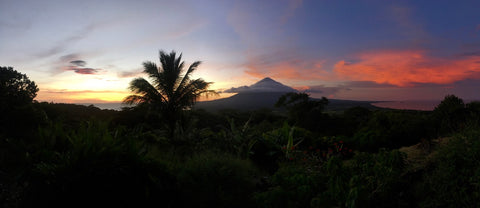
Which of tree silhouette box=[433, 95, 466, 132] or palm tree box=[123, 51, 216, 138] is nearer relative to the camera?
Answer: tree silhouette box=[433, 95, 466, 132]

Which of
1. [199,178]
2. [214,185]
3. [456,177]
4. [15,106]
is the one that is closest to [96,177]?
Answer: [199,178]

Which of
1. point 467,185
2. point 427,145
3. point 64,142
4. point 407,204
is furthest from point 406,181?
point 64,142

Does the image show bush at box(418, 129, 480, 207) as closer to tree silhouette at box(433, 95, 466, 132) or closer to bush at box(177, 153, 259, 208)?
bush at box(177, 153, 259, 208)

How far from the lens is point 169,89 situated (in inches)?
532

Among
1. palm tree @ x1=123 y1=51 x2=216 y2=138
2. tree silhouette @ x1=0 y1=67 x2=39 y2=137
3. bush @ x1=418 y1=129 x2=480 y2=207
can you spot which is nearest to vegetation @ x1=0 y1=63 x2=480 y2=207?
bush @ x1=418 y1=129 x2=480 y2=207

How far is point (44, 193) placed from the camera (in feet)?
9.19

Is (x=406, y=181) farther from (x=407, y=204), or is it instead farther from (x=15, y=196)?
(x=15, y=196)

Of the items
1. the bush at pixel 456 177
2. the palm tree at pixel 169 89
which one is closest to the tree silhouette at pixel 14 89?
the palm tree at pixel 169 89

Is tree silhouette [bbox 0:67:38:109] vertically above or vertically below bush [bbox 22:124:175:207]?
above

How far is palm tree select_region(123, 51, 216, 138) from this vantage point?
13234 millimetres

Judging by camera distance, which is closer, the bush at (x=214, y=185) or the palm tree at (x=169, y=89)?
the bush at (x=214, y=185)

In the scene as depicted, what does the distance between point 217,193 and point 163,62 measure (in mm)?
11526

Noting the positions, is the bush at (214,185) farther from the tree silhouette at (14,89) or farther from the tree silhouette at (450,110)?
the tree silhouette at (450,110)

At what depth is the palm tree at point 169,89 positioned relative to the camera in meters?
13.2
